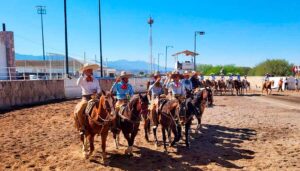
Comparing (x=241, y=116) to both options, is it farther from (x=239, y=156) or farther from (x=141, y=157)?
(x=141, y=157)

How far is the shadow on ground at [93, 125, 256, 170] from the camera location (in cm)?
739

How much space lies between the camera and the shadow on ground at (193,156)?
291 inches

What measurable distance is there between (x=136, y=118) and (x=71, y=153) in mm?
2311

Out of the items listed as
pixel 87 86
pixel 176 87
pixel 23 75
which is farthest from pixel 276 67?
pixel 87 86

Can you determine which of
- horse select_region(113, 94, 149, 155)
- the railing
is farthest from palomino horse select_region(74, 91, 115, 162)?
the railing

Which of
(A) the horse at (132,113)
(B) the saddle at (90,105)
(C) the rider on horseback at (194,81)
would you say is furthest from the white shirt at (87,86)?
(C) the rider on horseback at (194,81)

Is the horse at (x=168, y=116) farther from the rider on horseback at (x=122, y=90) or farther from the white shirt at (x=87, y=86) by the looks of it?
the white shirt at (x=87, y=86)

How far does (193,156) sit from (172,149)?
2.84 ft

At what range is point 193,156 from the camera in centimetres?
819

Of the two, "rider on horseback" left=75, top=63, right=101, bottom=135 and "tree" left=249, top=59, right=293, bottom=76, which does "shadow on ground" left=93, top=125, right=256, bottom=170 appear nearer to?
"rider on horseback" left=75, top=63, right=101, bottom=135

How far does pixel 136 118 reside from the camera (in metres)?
7.87

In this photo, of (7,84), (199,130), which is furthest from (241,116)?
(7,84)

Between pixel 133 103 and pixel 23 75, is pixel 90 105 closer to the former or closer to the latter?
pixel 133 103

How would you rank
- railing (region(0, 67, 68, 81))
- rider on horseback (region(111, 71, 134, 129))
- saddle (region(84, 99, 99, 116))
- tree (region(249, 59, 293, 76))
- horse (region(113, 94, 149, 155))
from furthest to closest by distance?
tree (region(249, 59, 293, 76)) → railing (region(0, 67, 68, 81)) → rider on horseback (region(111, 71, 134, 129)) → horse (region(113, 94, 149, 155)) → saddle (region(84, 99, 99, 116))
